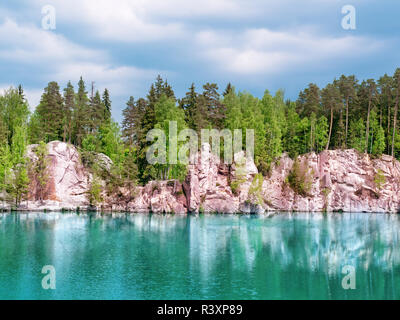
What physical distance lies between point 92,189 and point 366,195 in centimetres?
5857

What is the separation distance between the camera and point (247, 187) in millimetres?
80625

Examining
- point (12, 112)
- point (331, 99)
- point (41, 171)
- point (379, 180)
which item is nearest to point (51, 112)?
point (12, 112)

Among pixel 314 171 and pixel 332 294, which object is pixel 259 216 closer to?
pixel 314 171

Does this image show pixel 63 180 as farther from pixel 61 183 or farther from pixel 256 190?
pixel 256 190

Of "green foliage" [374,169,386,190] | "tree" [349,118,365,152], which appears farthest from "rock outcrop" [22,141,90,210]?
"green foliage" [374,169,386,190]

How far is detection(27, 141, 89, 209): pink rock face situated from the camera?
76.9 meters

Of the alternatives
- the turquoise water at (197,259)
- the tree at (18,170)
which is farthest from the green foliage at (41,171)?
the turquoise water at (197,259)

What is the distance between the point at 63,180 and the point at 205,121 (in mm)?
32262

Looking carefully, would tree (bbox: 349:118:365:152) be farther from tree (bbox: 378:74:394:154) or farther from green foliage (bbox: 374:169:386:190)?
green foliage (bbox: 374:169:386:190)

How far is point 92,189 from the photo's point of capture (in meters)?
78.9

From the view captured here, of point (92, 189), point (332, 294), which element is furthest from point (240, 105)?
point (332, 294)

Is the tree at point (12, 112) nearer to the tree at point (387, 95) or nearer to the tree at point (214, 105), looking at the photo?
the tree at point (214, 105)

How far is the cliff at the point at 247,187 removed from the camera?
76875mm

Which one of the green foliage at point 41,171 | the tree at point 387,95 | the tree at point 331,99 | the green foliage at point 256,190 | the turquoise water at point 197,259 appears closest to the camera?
the turquoise water at point 197,259
